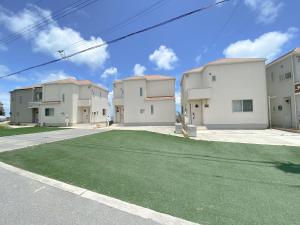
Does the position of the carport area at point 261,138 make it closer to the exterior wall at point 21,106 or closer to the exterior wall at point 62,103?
the exterior wall at point 62,103

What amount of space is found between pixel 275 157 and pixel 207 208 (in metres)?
5.53

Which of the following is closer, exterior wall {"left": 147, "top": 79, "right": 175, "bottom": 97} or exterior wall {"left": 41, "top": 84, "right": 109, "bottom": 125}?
exterior wall {"left": 147, "top": 79, "right": 175, "bottom": 97}

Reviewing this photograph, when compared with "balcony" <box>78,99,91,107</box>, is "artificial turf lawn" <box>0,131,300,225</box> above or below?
below

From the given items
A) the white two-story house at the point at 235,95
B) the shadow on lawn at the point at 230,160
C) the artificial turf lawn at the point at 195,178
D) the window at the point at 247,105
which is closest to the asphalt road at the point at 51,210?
the artificial turf lawn at the point at 195,178

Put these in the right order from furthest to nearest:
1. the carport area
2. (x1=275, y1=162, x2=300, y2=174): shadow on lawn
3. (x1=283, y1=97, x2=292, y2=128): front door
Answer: (x1=283, y1=97, x2=292, y2=128): front door < the carport area < (x1=275, y1=162, x2=300, y2=174): shadow on lawn

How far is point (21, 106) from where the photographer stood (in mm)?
30172

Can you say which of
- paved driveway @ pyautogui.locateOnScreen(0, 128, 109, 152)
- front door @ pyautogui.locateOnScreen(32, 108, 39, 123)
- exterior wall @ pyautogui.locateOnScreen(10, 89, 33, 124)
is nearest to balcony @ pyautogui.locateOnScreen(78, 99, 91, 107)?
front door @ pyautogui.locateOnScreen(32, 108, 39, 123)

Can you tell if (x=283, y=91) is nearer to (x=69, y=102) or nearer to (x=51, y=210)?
(x=51, y=210)

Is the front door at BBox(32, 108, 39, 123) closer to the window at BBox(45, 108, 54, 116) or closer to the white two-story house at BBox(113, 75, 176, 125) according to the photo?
the window at BBox(45, 108, 54, 116)

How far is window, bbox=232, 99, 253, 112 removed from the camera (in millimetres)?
16156

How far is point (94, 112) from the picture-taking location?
28.5 m

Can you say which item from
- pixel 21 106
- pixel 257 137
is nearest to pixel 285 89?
pixel 257 137

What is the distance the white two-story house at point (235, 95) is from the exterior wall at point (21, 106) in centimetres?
2783

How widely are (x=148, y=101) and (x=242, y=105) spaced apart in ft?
35.6
